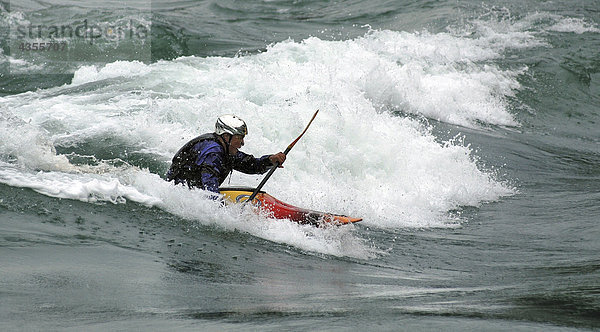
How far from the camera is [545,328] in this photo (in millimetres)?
4176

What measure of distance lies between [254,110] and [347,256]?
4.58m

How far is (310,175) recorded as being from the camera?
9.53 meters

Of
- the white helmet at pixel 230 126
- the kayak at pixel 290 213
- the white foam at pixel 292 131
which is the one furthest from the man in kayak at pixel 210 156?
the kayak at pixel 290 213

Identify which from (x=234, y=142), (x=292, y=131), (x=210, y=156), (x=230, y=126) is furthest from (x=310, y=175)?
(x=210, y=156)

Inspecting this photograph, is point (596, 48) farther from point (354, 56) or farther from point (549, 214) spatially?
point (549, 214)

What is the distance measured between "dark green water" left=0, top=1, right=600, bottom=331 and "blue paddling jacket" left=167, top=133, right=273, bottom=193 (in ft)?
0.62

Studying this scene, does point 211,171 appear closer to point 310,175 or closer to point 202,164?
point 202,164

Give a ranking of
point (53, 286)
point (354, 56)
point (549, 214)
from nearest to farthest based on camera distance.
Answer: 1. point (53, 286)
2. point (549, 214)
3. point (354, 56)

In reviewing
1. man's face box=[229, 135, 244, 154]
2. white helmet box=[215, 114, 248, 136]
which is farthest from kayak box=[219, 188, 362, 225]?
white helmet box=[215, 114, 248, 136]

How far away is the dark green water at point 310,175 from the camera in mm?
4613

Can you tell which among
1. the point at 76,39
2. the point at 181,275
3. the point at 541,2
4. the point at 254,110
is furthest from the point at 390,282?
the point at 541,2

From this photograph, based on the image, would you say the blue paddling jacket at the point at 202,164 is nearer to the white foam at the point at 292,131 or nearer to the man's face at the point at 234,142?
the man's face at the point at 234,142

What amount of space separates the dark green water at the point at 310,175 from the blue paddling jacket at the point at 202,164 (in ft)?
0.62

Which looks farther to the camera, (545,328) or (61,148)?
(61,148)
